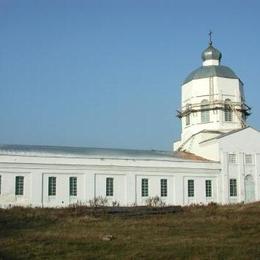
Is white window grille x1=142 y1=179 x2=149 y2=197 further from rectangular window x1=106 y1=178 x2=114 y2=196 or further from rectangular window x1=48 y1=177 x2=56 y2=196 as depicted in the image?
rectangular window x1=48 y1=177 x2=56 y2=196

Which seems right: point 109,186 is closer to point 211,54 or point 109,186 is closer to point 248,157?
point 248,157

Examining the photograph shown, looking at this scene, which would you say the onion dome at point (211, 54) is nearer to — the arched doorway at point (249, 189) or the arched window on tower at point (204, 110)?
the arched window on tower at point (204, 110)

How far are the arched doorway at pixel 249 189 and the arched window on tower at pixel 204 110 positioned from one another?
20.9 feet

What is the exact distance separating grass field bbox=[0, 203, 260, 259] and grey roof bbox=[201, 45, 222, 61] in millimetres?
23007

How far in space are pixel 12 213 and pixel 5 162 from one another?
8.64 meters

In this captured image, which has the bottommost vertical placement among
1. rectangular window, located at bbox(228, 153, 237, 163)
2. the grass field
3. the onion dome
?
the grass field

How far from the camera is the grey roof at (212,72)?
4603cm

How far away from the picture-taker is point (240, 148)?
42.2m

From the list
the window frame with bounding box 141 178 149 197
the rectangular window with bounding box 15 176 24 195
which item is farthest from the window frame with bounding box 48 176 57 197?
the window frame with bounding box 141 178 149 197

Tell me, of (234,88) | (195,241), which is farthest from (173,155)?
(195,241)

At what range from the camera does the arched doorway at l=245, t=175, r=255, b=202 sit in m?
41.4

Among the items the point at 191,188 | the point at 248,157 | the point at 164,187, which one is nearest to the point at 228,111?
the point at 248,157

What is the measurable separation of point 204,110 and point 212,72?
3521 mm

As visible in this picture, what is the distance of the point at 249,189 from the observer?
41.7 metres
